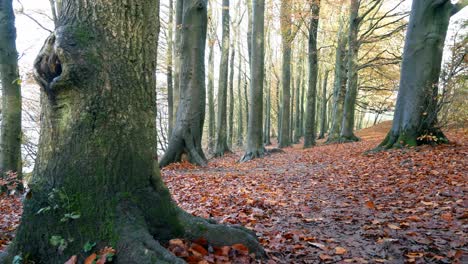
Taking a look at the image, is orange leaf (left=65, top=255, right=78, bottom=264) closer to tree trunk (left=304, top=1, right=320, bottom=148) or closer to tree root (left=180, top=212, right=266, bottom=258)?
tree root (left=180, top=212, right=266, bottom=258)

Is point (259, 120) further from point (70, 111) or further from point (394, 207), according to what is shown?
point (70, 111)

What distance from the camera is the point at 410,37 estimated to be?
8797mm

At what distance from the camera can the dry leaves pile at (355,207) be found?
2.96 m

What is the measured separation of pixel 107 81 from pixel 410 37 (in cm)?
922

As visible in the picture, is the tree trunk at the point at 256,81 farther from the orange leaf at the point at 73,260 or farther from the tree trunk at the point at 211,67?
the orange leaf at the point at 73,260

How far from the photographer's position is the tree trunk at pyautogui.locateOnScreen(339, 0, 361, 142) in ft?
49.8

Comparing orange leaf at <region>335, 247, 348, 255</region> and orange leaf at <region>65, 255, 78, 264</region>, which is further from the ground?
orange leaf at <region>65, 255, 78, 264</region>

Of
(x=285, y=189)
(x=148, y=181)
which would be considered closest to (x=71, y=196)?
(x=148, y=181)

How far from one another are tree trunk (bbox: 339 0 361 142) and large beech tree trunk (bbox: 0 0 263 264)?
15.0 metres

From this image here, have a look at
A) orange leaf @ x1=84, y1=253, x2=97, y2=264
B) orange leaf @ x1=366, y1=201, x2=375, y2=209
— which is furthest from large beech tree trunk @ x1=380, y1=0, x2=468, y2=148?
orange leaf @ x1=84, y1=253, x2=97, y2=264

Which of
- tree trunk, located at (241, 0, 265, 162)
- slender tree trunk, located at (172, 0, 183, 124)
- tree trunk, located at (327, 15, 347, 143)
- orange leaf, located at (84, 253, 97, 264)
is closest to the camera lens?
orange leaf, located at (84, 253, 97, 264)

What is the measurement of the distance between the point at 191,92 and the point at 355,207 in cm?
692

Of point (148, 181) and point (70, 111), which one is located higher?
point (70, 111)

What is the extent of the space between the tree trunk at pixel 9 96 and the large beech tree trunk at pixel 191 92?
4.08 metres
